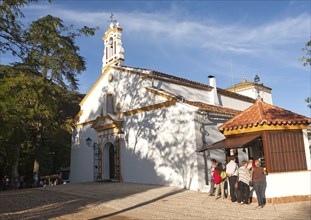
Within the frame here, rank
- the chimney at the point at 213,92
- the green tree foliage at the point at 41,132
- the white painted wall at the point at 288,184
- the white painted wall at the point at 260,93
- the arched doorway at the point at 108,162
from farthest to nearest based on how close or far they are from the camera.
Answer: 1. the white painted wall at the point at 260,93
2. the chimney at the point at 213,92
3. the arched doorway at the point at 108,162
4. the green tree foliage at the point at 41,132
5. the white painted wall at the point at 288,184

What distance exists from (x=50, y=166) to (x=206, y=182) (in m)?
20.0

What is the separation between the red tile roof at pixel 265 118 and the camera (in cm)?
1030

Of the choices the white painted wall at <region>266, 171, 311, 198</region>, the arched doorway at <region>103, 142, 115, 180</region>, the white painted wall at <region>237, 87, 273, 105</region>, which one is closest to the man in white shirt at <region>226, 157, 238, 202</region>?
the white painted wall at <region>266, 171, 311, 198</region>

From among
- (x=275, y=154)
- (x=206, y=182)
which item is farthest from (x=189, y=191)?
(x=275, y=154)

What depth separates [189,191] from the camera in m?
12.9

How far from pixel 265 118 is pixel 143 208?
5419mm

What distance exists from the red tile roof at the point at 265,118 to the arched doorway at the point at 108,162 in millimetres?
9291

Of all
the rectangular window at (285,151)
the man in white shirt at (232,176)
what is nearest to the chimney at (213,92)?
Result: the rectangular window at (285,151)

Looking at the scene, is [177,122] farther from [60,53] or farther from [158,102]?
[60,53]

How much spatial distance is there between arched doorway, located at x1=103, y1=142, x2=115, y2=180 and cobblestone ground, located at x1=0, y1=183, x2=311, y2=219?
618 cm

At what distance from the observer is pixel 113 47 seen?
20.2 m

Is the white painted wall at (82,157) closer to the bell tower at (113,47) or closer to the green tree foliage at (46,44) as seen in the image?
the bell tower at (113,47)

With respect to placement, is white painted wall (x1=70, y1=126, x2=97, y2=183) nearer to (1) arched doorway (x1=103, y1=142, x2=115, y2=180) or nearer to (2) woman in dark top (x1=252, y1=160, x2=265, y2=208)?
(1) arched doorway (x1=103, y1=142, x2=115, y2=180)

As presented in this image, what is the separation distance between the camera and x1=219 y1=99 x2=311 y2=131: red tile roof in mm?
10295
